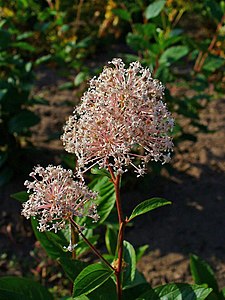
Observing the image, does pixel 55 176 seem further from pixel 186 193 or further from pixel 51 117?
pixel 51 117

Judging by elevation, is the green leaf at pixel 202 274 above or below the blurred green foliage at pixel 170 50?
below

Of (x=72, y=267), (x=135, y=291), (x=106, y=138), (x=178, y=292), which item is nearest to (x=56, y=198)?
(x=106, y=138)

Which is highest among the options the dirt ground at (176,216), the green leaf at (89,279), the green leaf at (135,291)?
the green leaf at (89,279)

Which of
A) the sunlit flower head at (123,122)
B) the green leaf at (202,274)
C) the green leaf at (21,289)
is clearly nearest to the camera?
the sunlit flower head at (123,122)

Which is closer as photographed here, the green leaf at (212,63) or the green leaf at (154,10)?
the green leaf at (154,10)

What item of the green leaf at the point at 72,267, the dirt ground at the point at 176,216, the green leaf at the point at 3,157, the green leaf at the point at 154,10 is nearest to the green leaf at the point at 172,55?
the green leaf at the point at 154,10

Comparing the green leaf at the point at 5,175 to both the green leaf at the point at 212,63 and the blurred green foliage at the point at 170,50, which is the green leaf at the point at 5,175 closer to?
the blurred green foliage at the point at 170,50

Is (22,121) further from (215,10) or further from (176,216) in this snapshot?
(215,10)

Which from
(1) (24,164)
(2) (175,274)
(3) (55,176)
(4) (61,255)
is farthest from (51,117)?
(3) (55,176)

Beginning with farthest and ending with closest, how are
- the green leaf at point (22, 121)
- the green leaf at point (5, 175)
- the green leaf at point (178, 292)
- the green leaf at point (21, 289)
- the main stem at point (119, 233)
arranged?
the green leaf at point (5, 175)
the green leaf at point (22, 121)
the green leaf at point (21, 289)
the green leaf at point (178, 292)
the main stem at point (119, 233)
